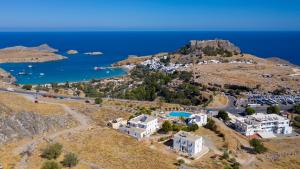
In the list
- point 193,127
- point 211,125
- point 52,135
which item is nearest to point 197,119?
point 211,125

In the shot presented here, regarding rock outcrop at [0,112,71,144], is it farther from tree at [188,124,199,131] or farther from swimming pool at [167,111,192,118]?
tree at [188,124,199,131]

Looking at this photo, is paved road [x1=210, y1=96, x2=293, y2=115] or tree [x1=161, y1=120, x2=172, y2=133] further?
paved road [x1=210, y1=96, x2=293, y2=115]

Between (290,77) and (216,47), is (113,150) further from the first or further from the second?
(216,47)

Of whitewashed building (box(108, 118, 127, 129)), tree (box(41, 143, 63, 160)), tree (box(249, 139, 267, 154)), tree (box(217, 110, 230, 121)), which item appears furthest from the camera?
tree (box(217, 110, 230, 121))

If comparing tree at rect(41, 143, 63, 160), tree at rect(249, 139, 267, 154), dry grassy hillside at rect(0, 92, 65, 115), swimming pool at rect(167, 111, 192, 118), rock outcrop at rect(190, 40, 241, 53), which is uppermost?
rock outcrop at rect(190, 40, 241, 53)

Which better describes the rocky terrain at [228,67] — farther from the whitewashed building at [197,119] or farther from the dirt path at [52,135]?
the dirt path at [52,135]

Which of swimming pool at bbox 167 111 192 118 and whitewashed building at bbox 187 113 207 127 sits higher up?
whitewashed building at bbox 187 113 207 127

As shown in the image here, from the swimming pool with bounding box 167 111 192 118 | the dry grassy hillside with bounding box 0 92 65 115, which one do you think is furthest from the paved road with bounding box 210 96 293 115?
the dry grassy hillside with bounding box 0 92 65 115

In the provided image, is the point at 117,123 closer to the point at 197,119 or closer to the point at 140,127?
the point at 140,127
